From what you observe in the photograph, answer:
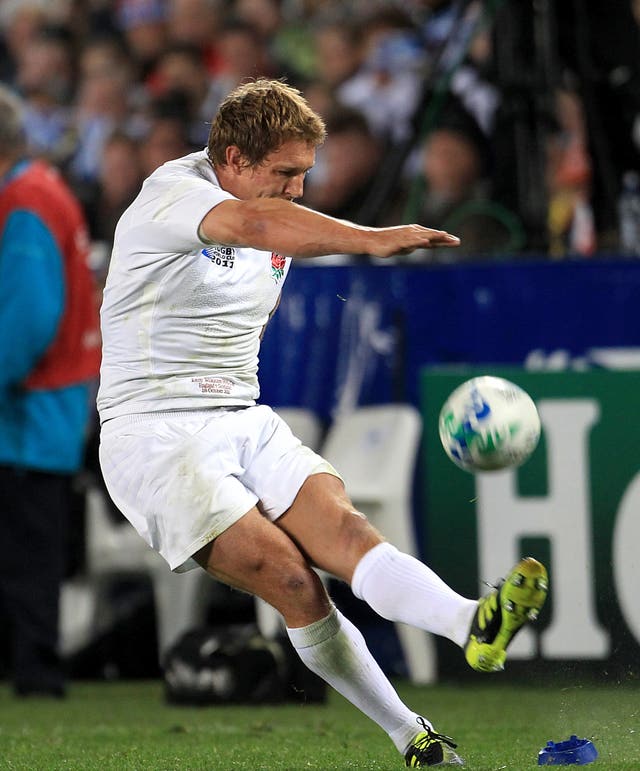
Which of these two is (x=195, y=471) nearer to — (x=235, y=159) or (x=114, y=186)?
(x=235, y=159)

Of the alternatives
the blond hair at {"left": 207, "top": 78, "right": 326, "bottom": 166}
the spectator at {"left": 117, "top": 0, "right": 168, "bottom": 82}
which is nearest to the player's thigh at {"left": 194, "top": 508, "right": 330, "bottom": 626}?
the blond hair at {"left": 207, "top": 78, "right": 326, "bottom": 166}

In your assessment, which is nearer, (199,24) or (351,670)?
(351,670)

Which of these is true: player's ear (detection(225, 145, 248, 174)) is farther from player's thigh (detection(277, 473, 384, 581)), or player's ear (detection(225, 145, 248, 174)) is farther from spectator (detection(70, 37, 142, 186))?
spectator (detection(70, 37, 142, 186))

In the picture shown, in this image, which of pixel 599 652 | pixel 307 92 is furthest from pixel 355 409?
pixel 307 92

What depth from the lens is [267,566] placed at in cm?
425

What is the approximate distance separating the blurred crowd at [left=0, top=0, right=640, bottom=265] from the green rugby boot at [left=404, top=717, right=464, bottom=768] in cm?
407

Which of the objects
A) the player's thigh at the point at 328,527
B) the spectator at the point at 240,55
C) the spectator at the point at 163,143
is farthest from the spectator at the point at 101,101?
the player's thigh at the point at 328,527

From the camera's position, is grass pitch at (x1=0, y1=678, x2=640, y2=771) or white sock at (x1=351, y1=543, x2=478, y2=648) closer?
white sock at (x1=351, y1=543, x2=478, y2=648)

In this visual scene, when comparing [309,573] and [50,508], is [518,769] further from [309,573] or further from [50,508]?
[50,508]

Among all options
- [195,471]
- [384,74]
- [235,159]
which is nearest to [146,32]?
[384,74]

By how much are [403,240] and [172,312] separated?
0.95 meters

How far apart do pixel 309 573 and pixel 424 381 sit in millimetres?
2984

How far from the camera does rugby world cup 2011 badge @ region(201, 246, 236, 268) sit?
175 inches

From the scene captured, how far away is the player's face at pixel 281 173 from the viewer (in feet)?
14.5
